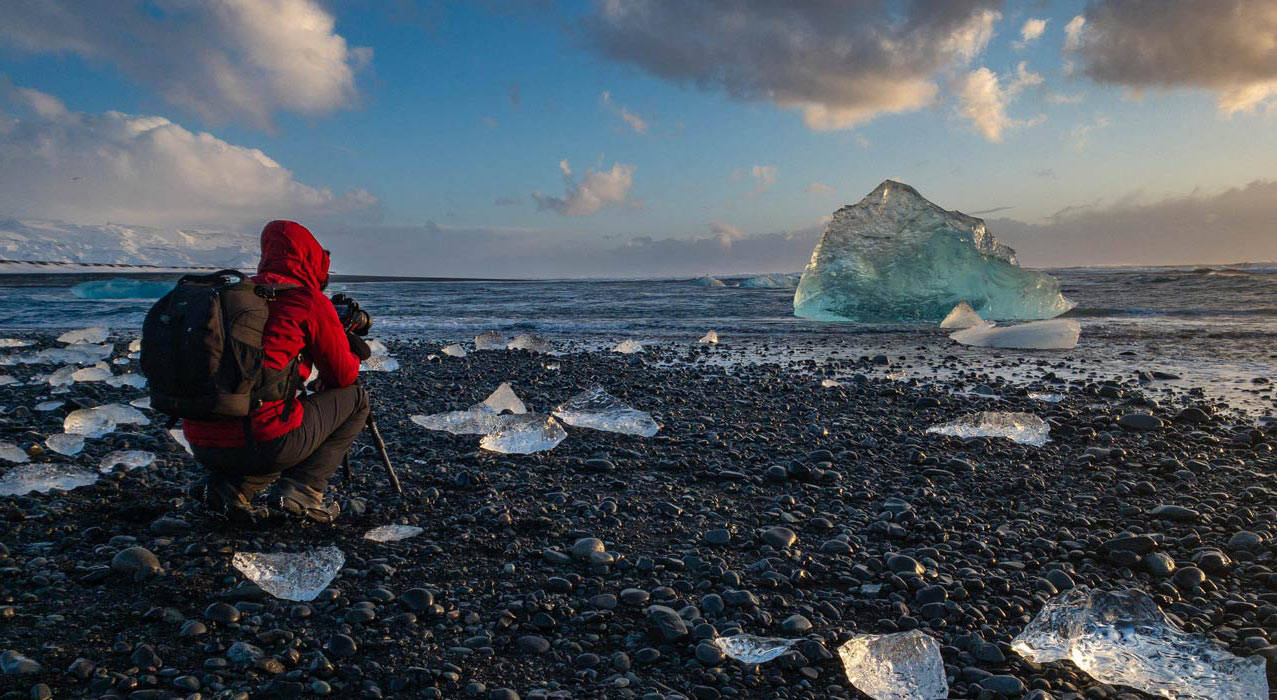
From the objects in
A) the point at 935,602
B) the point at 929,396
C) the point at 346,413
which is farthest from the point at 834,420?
the point at 346,413

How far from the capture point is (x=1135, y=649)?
2.42m

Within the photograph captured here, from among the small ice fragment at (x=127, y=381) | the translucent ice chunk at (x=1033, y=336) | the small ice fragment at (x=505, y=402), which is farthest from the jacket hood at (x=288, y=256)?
the translucent ice chunk at (x=1033, y=336)

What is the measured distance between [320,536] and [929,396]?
550 centimetres

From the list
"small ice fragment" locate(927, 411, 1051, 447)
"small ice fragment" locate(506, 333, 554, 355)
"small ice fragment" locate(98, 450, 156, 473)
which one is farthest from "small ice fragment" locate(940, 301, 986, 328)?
"small ice fragment" locate(98, 450, 156, 473)

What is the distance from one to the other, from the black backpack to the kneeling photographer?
0.30 ft

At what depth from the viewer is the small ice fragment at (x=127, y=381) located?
7.28 metres

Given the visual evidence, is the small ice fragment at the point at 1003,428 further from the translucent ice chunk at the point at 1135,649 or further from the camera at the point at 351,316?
the camera at the point at 351,316

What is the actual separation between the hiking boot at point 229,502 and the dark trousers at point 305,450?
1.3 inches

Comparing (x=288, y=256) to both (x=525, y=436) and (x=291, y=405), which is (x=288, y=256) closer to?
(x=291, y=405)

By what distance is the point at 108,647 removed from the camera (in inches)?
90.4

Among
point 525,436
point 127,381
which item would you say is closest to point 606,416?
point 525,436

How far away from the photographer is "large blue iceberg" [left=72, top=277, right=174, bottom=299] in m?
26.3

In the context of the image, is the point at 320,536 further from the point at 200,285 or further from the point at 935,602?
the point at 935,602

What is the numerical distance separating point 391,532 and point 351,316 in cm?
114
